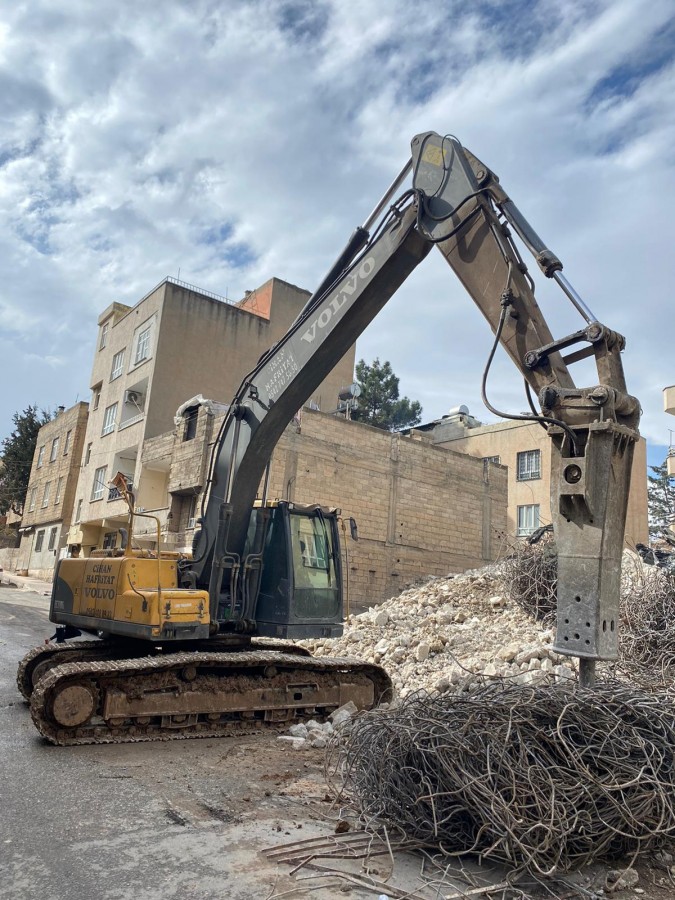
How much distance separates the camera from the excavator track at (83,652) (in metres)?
7.91

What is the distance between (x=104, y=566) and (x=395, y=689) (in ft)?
14.2

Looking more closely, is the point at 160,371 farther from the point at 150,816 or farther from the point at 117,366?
the point at 150,816

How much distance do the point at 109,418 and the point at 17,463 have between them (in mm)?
15597

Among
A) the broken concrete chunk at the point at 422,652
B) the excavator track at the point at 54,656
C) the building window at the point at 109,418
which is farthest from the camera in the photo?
the building window at the point at 109,418

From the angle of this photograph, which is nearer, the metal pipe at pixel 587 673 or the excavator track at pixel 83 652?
the metal pipe at pixel 587 673

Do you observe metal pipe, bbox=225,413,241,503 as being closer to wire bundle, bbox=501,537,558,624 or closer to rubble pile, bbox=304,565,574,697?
rubble pile, bbox=304,565,574,697

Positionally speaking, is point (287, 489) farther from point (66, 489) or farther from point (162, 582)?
point (66, 489)

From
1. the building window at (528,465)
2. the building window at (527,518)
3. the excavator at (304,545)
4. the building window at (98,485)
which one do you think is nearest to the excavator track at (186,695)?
the excavator at (304,545)

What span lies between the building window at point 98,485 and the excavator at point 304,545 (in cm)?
2051

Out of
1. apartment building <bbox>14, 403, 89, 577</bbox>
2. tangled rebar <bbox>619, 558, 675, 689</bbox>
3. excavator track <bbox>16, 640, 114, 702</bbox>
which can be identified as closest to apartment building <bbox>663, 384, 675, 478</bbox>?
tangled rebar <bbox>619, 558, 675, 689</bbox>

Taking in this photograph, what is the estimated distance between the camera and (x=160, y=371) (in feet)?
87.5

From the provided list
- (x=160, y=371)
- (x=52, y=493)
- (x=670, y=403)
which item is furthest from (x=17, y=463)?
(x=670, y=403)

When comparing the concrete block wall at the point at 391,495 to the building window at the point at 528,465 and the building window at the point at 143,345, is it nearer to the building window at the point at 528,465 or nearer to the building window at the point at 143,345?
the building window at the point at 528,465

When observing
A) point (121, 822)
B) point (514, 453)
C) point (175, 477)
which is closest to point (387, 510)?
point (175, 477)
